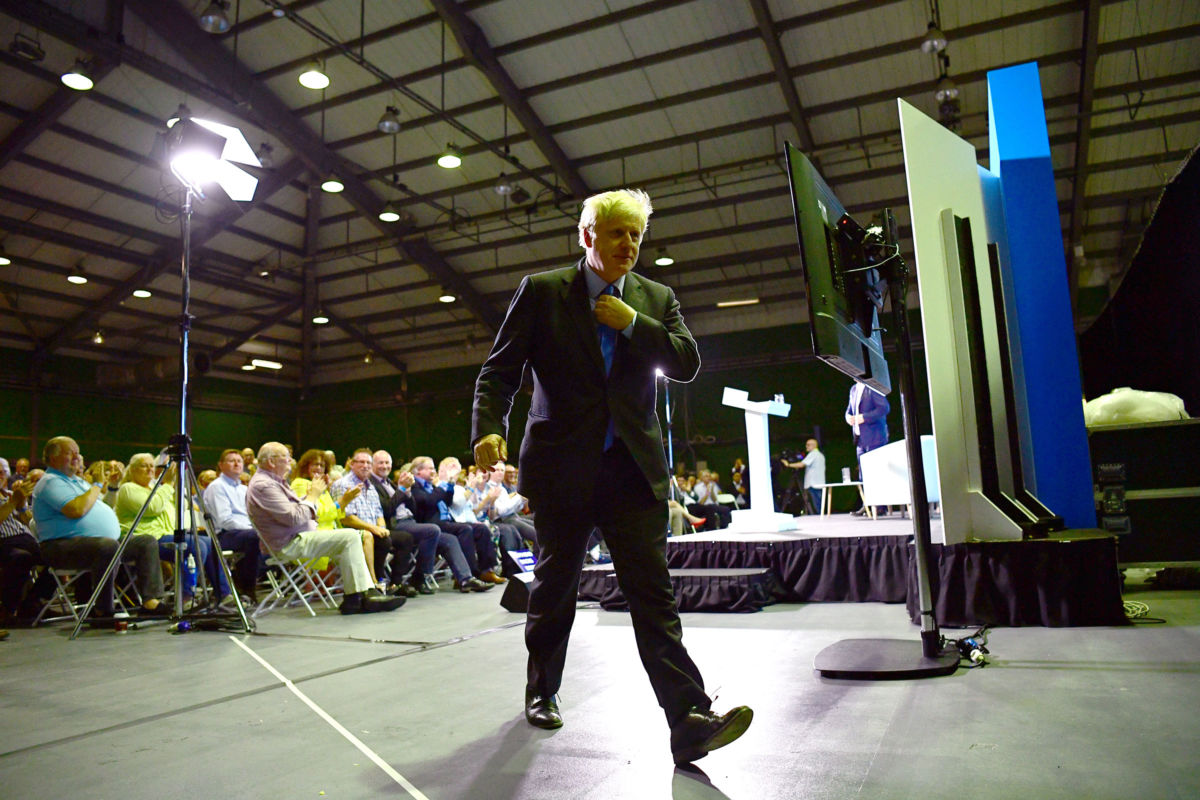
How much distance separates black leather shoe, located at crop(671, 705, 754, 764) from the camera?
60.0 inches

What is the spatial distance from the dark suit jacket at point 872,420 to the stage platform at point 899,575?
182cm

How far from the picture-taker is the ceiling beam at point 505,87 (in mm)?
9242

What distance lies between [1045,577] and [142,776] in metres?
2.96

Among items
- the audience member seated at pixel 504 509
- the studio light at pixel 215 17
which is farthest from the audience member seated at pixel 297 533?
the studio light at pixel 215 17

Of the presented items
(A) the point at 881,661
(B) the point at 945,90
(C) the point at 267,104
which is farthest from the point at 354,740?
(C) the point at 267,104

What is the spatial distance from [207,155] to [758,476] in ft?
12.5

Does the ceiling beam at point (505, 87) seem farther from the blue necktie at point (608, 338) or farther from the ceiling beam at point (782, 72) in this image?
the blue necktie at point (608, 338)

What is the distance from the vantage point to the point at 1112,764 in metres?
1.42

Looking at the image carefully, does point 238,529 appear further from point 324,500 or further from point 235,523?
point 324,500

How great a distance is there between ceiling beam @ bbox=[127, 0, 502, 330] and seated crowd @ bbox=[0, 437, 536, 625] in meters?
6.30

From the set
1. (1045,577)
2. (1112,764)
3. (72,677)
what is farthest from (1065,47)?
(72,677)

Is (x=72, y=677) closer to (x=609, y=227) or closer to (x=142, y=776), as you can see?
(x=142, y=776)

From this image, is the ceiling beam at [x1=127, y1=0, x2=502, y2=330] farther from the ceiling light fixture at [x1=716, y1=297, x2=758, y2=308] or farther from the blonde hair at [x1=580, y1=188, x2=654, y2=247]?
the blonde hair at [x1=580, y1=188, x2=654, y2=247]

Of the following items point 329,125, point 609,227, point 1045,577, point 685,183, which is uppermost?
point 329,125
